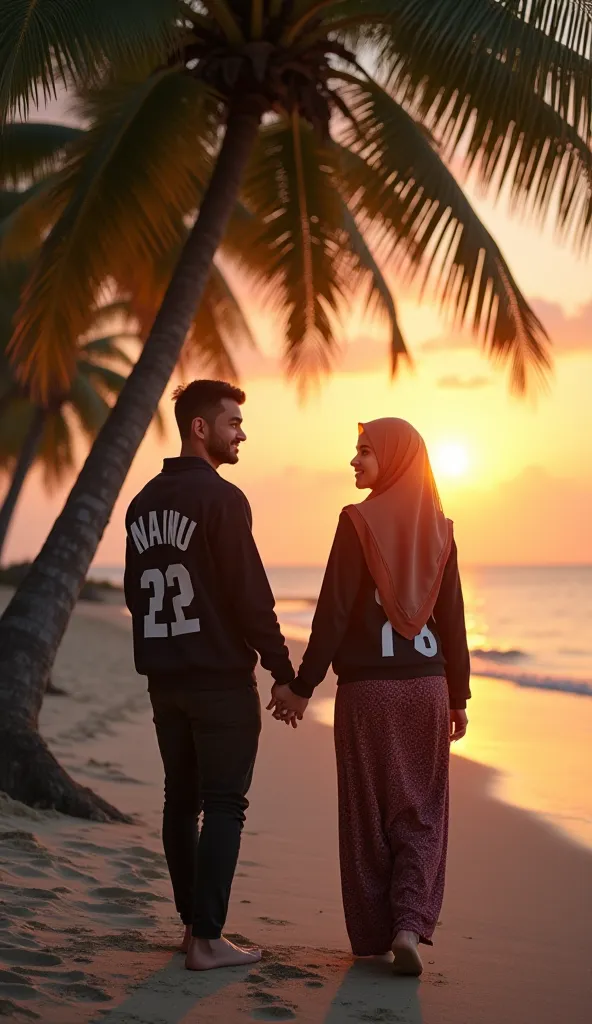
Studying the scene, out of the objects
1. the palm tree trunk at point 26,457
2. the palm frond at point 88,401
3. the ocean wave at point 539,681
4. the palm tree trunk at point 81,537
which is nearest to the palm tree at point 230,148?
the palm tree trunk at point 81,537

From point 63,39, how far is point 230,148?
1.99 metres

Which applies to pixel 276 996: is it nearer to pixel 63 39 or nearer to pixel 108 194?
pixel 63 39

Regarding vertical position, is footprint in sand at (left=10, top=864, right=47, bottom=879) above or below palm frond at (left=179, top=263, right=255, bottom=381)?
below

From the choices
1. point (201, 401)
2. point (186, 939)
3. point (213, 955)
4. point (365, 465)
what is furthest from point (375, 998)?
point (201, 401)

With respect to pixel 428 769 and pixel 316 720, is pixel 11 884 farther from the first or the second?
pixel 316 720

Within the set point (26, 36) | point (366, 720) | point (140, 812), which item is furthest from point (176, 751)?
point (26, 36)

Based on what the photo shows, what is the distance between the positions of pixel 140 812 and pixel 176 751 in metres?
2.97

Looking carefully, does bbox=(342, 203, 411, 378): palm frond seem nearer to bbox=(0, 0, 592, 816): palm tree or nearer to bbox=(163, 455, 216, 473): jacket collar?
bbox=(0, 0, 592, 816): palm tree

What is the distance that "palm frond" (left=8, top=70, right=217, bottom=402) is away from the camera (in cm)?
817

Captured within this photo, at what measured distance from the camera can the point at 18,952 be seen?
3570 mm

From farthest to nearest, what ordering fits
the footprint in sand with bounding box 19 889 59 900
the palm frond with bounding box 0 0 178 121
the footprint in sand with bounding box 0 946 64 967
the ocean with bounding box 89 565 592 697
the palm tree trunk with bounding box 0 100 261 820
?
the ocean with bounding box 89 565 592 697 < the palm frond with bounding box 0 0 178 121 < the palm tree trunk with bounding box 0 100 261 820 < the footprint in sand with bounding box 19 889 59 900 < the footprint in sand with bounding box 0 946 64 967

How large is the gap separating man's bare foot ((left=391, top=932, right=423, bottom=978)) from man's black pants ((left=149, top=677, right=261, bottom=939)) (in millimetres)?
566

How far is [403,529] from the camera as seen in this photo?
3.93 meters

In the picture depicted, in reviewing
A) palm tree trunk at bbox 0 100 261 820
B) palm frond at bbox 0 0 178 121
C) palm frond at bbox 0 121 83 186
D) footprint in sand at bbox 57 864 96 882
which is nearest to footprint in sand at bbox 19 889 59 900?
footprint in sand at bbox 57 864 96 882
